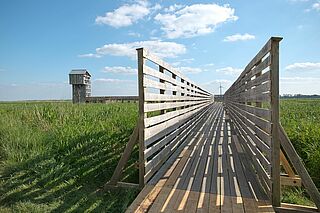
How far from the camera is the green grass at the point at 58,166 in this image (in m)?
2.94

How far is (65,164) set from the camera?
3.87 metres

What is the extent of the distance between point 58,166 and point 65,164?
7.2 inches

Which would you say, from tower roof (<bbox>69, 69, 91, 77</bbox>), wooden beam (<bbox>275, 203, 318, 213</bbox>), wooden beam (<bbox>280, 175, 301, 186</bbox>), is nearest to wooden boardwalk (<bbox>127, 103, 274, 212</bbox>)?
wooden beam (<bbox>275, 203, 318, 213</bbox>)

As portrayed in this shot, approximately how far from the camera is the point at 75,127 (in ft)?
16.9

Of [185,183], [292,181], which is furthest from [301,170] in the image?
[185,183]

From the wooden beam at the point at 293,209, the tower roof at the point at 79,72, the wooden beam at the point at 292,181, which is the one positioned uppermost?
the tower roof at the point at 79,72

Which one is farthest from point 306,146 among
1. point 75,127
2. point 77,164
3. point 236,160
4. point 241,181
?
point 75,127

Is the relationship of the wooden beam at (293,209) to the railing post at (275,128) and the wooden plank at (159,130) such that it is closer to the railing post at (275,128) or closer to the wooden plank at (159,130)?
the railing post at (275,128)

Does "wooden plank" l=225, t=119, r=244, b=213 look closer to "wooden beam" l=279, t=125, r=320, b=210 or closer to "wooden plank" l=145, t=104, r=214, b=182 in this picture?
"wooden beam" l=279, t=125, r=320, b=210

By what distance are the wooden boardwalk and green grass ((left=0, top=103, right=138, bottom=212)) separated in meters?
0.40

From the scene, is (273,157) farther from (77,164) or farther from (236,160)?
(77,164)

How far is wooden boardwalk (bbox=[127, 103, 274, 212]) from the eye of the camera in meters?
2.60

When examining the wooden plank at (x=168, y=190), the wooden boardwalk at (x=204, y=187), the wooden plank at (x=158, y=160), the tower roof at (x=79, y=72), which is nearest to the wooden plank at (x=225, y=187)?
the wooden boardwalk at (x=204, y=187)

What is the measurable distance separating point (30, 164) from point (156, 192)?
1.96 m
